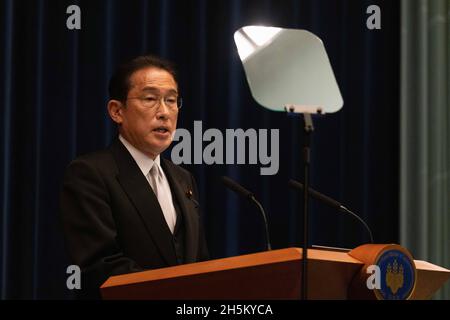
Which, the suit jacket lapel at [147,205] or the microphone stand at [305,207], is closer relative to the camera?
the microphone stand at [305,207]

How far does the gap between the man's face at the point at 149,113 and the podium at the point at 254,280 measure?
78 centimetres

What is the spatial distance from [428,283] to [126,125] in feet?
3.47

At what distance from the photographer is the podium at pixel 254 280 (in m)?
1.35

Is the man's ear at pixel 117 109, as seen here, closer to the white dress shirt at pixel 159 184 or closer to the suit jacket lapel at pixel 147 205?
the white dress shirt at pixel 159 184

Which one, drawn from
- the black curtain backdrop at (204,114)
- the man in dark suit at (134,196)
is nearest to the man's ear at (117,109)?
the man in dark suit at (134,196)

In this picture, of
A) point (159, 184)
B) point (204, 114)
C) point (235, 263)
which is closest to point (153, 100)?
point (159, 184)

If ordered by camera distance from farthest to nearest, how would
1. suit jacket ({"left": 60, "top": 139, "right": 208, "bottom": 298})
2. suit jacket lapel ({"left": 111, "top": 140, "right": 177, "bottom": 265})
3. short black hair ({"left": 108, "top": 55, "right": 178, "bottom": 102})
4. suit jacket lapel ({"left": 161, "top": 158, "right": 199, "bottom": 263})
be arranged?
short black hair ({"left": 108, "top": 55, "right": 178, "bottom": 102})
suit jacket lapel ({"left": 161, "top": 158, "right": 199, "bottom": 263})
suit jacket lapel ({"left": 111, "top": 140, "right": 177, "bottom": 265})
suit jacket ({"left": 60, "top": 139, "right": 208, "bottom": 298})

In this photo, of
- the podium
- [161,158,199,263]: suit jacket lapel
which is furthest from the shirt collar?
the podium

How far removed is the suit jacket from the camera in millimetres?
1843

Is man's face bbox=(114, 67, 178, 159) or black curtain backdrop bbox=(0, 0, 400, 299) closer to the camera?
man's face bbox=(114, 67, 178, 159)

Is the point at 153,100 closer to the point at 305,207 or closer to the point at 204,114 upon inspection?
the point at 305,207

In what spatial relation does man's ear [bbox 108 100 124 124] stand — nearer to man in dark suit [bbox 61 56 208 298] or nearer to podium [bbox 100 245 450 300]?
man in dark suit [bbox 61 56 208 298]

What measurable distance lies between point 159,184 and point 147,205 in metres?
0.19

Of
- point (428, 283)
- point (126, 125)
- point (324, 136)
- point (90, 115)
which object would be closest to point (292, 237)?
point (324, 136)
